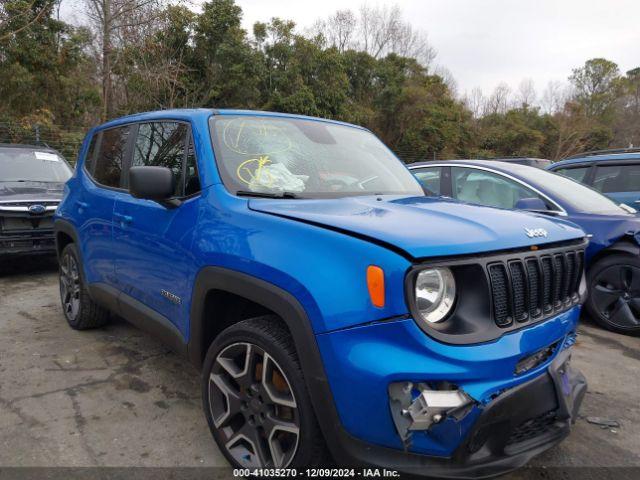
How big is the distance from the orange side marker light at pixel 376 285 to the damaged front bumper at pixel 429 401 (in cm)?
10

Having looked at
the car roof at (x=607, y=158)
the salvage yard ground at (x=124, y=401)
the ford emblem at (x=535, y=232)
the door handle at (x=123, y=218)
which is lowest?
the salvage yard ground at (x=124, y=401)

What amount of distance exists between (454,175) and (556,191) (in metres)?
1.16

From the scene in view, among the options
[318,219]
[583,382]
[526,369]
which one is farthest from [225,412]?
[583,382]

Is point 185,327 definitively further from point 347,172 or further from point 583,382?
point 583,382

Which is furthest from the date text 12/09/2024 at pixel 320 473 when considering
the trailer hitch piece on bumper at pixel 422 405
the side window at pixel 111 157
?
the side window at pixel 111 157

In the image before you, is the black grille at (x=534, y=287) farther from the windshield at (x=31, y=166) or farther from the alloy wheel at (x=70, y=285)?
the windshield at (x=31, y=166)

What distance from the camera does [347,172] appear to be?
3012 mm

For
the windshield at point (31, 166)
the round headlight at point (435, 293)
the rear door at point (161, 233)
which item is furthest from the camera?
the windshield at point (31, 166)

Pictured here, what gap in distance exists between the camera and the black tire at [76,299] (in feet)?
13.5

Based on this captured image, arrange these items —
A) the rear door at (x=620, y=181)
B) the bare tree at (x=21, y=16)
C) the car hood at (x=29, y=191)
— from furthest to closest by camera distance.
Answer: the bare tree at (x=21, y=16)
the rear door at (x=620, y=181)
the car hood at (x=29, y=191)

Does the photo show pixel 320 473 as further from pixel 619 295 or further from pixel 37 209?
pixel 37 209

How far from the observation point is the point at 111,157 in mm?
3768

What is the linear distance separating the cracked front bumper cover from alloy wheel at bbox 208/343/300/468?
14.6 inches

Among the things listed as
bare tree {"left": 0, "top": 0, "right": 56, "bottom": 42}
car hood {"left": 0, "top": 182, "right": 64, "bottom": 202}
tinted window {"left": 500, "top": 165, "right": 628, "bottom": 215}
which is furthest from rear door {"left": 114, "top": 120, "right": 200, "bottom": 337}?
bare tree {"left": 0, "top": 0, "right": 56, "bottom": 42}
